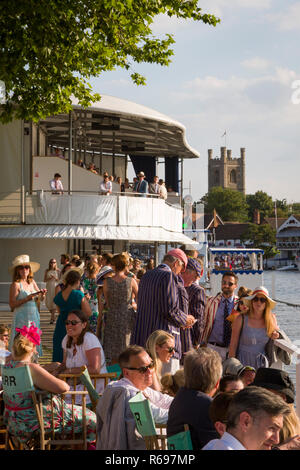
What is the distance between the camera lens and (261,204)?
596 ft

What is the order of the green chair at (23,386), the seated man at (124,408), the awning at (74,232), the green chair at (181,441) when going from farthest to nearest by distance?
the awning at (74,232) → the green chair at (23,386) → the seated man at (124,408) → the green chair at (181,441)

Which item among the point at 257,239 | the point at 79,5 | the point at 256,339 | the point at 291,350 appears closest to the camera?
the point at 291,350

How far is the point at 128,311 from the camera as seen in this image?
9195mm

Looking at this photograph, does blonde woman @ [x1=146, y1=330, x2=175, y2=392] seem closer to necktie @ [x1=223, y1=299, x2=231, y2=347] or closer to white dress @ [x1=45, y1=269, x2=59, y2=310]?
necktie @ [x1=223, y1=299, x2=231, y2=347]

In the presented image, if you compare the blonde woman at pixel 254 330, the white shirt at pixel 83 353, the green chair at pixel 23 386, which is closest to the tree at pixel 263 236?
the blonde woman at pixel 254 330

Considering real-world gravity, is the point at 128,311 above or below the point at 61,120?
below

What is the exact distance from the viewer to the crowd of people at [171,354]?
3.83 m

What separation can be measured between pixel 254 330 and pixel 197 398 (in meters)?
2.77

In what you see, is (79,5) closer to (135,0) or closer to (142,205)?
(135,0)

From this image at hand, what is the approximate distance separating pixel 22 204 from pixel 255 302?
64.8 ft

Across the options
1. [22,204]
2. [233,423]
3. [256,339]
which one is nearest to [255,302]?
[256,339]

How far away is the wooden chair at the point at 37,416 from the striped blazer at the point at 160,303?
6.40 ft

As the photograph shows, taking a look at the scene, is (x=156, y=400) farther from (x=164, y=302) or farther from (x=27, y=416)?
(x=164, y=302)

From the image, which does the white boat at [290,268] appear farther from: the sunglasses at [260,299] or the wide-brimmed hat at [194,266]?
the sunglasses at [260,299]
